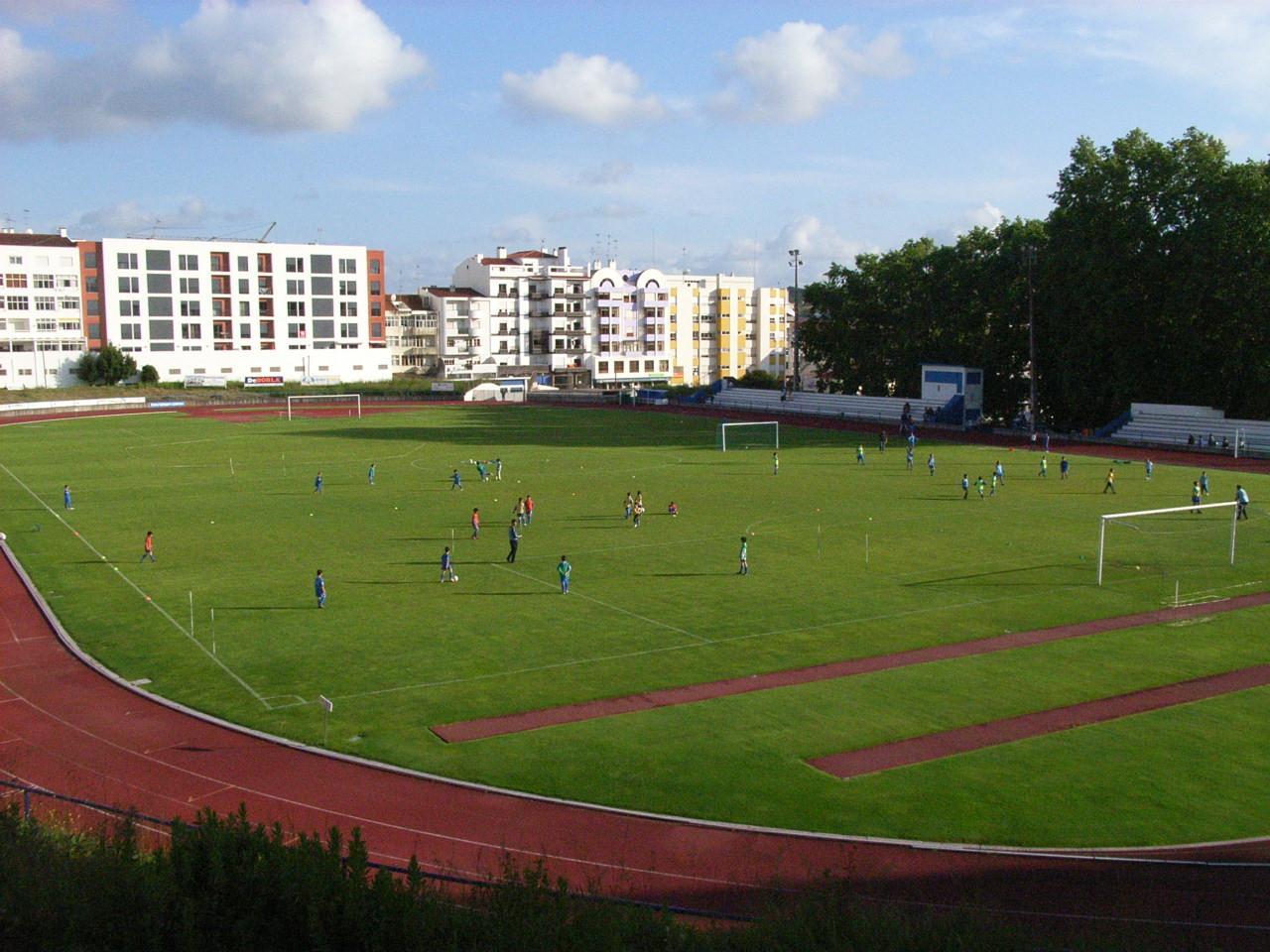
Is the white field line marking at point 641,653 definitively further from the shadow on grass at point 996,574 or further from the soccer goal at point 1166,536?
the soccer goal at point 1166,536

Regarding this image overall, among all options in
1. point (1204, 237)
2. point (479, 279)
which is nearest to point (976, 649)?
point (1204, 237)

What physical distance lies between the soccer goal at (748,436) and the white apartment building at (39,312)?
80.0 m

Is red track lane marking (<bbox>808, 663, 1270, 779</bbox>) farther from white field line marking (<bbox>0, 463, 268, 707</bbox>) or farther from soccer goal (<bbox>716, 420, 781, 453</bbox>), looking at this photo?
soccer goal (<bbox>716, 420, 781, 453</bbox>)

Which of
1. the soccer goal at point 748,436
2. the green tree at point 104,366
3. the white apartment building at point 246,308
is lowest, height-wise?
the soccer goal at point 748,436

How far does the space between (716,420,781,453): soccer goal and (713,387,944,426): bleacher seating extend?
12398mm

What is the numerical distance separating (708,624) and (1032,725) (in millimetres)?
9929

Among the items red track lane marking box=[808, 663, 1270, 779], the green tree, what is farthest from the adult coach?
the green tree

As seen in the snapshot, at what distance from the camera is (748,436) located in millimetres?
84875

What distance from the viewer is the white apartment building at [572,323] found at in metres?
158

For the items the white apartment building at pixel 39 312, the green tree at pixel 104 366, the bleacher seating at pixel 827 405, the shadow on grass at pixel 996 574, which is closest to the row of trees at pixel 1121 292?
the bleacher seating at pixel 827 405

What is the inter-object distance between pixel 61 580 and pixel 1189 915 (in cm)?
3384

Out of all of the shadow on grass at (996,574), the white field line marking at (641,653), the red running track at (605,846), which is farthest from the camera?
the shadow on grass at (996,574)

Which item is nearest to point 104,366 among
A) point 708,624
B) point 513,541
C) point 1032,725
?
point 513,541

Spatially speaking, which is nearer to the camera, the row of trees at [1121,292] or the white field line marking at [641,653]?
the white field line marking at [641,653]
